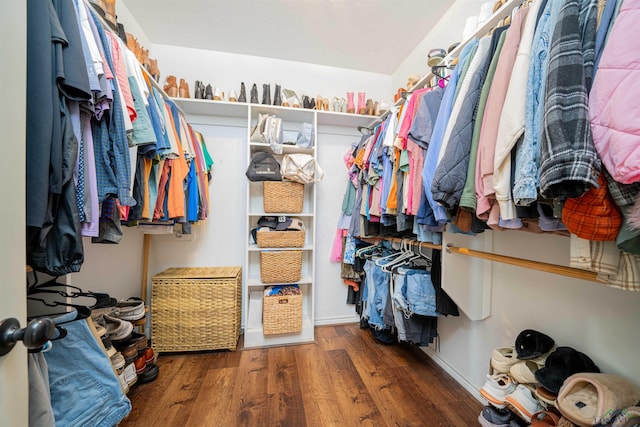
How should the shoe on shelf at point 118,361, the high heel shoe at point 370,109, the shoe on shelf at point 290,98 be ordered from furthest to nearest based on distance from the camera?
the high heel shoe at point 370,109 → the shoe on shelf at point 290,98 → the shoe on shelf at point 118,361

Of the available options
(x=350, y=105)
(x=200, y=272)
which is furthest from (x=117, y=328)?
(x=350, y=105)

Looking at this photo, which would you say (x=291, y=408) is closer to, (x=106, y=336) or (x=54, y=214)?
(x=106, y=336)

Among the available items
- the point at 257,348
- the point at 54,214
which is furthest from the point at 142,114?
the point at 257,348

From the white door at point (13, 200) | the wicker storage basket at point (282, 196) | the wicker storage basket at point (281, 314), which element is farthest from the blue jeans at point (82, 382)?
the wicker storage basket at point (282, 196)

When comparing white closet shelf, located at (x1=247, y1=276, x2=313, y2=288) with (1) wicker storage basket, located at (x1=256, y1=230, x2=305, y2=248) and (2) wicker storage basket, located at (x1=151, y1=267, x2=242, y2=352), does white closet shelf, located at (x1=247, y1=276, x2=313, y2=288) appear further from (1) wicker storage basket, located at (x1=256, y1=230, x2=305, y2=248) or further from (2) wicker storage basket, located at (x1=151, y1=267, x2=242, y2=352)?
(1) wicker storage basket, located at (x1=256, y1=230, x2=305, y2=248)

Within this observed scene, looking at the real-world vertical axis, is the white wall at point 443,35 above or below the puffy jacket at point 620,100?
above

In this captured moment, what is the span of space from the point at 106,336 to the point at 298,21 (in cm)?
240

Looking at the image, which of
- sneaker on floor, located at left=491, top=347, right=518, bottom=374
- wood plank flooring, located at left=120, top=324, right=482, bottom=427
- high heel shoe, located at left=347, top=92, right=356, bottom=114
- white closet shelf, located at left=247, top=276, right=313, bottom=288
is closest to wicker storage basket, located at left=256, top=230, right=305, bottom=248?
white closet shelf, located at left=247, top=276, right=313, bottom=288

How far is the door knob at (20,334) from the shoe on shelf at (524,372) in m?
1.44

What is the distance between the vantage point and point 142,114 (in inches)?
39.8

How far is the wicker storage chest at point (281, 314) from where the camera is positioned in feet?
6.22

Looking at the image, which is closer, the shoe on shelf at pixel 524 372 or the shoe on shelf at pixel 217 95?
the shoe on shelf at pixel 524 372

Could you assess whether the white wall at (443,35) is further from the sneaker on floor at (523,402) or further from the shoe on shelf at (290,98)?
the sneaker on floor at (523,402)

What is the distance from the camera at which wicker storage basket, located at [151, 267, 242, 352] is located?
5.82 feet
